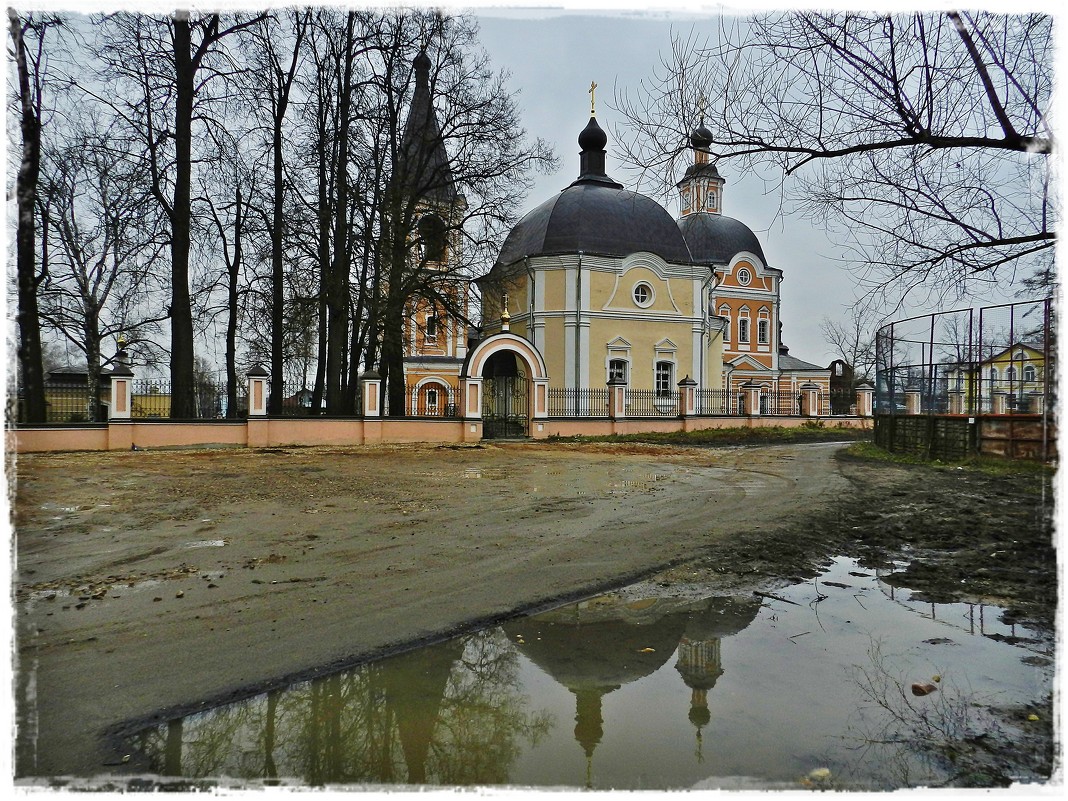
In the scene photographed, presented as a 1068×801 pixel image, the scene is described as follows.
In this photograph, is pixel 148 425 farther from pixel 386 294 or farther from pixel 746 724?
pixel 746 724

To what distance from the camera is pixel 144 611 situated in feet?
13.9

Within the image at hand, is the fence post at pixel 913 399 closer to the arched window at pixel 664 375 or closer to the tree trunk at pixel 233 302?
the arched window at pixel 664 375

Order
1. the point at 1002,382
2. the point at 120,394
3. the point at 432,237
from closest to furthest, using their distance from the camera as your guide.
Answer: the point at 1002,382
the point at 120,394
the point at 432,237

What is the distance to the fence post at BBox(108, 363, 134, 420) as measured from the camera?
16766 mm

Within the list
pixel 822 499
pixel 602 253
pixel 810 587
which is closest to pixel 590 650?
pixel 810 587

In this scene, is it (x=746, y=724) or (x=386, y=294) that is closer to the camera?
(x=746, y=724)

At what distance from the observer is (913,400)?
16.4 metres

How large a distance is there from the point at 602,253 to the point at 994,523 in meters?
24.7

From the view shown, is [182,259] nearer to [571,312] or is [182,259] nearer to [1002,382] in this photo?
[571,312]

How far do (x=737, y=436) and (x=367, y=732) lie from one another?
77.8 ft

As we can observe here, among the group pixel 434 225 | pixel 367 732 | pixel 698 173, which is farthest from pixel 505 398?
pixel 367 732

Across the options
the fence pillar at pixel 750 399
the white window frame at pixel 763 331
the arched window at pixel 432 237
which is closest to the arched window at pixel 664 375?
the fence pillar at pixel 750 399

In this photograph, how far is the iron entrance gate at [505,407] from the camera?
2420cm

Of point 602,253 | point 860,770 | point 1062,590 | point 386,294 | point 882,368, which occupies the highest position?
point 602,253
